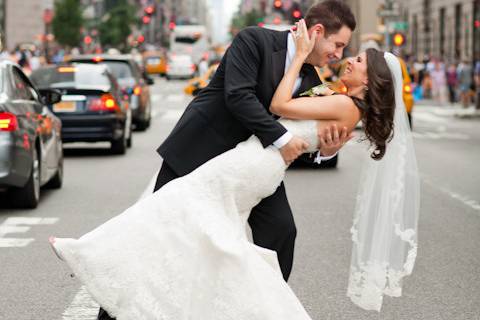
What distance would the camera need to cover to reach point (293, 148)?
4742 millimetres

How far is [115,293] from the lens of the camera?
471 cm

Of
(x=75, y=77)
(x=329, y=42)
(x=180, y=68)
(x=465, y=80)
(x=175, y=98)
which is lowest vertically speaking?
(x=180, y=68)

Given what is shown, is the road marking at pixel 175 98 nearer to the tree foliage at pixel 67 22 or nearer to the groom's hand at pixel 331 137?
the groom's hand at pixel 331 137

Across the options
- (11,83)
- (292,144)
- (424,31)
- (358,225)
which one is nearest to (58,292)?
(358,225)

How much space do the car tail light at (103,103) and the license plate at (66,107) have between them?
9.7 inches

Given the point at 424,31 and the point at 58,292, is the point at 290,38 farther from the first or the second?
the point at 424,31

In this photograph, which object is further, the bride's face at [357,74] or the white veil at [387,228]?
the white veil at [387,228]

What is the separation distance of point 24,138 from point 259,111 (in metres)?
6.45

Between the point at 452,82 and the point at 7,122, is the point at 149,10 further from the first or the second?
the point at 7,122

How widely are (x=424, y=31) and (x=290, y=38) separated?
184ft

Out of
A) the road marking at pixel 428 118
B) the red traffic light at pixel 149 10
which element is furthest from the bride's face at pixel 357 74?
the red traffic light at pixel 149 10

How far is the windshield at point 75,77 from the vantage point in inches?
702

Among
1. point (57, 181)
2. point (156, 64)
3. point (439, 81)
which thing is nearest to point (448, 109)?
point (439, 81)

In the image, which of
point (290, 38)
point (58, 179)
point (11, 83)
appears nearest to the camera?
point (290, 38)
